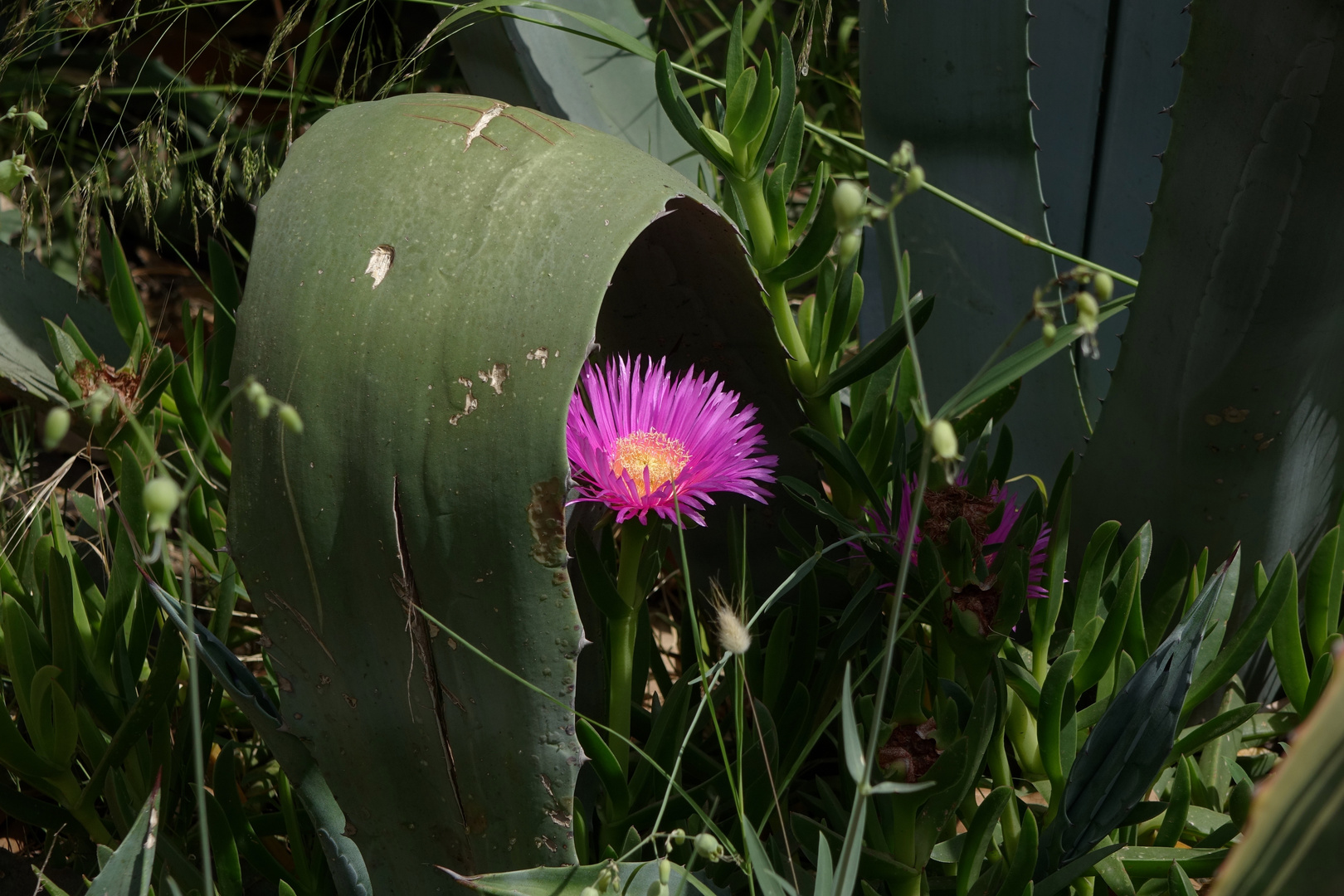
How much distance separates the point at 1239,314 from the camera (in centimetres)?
80

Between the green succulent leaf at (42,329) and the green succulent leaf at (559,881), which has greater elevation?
the green succulent leaf at (42,329)

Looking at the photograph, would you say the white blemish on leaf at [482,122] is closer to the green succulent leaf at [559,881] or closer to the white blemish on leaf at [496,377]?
the white blemish on leaf at [496,377]

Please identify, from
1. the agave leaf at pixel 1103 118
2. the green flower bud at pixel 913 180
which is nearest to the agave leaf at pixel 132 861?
the green flower bud at pixel 913 180

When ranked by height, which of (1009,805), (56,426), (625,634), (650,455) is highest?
(56,426)

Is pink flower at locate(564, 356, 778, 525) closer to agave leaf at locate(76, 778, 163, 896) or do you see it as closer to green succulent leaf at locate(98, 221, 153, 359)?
agave leaf at locate(76, 778, 163, 896)

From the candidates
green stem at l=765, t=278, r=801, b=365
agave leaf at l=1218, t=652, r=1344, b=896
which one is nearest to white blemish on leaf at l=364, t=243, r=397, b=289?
green stem at l=765, t=278, r=801, b=365

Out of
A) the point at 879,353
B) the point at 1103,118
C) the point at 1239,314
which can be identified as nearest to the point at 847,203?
the point at 879,353

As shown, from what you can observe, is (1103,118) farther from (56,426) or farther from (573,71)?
(56,426)

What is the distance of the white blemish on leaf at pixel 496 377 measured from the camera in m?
0.56

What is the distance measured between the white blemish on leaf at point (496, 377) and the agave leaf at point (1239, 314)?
542mm

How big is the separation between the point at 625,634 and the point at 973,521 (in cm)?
27

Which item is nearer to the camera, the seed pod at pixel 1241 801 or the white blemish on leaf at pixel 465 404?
the white blemish on leaf at pixel 465 404

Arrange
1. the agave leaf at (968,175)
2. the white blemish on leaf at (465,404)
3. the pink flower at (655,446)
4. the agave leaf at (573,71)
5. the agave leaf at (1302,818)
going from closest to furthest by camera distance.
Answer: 1. the agave leaf at (1302,818)
2. the white blemish on leaf at (465,404)
3. the pink flower at (655,446)
4. the agave leaf at (968,175)
5. the agave leaf at (573,71)

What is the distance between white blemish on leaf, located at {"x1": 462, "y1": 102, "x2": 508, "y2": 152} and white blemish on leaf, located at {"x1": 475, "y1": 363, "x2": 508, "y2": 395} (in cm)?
14
